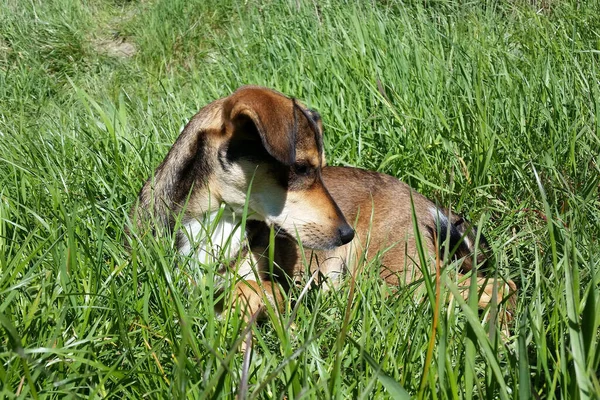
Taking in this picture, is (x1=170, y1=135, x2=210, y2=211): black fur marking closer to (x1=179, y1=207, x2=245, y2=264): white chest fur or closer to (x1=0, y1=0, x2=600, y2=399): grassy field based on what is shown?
(x1=179, y1=207, x2=245, y2=264): white chest fur

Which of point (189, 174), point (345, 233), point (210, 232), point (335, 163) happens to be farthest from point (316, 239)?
point (335, 163)

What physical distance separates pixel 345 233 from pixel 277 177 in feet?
1.31

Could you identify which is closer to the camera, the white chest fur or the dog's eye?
the white chest fur

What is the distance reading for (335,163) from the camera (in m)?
4.02

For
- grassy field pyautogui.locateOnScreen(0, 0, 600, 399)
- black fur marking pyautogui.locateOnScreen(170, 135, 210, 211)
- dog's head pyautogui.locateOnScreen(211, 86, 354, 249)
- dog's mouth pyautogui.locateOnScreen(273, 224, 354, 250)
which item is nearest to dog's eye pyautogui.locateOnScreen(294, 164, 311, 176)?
dog's head pyautogui.locateOnScreen(211, 86, 354, 249)

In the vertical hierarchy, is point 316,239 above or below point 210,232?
below

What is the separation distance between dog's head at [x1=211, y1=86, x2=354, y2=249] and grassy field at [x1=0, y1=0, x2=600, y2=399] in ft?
1.30

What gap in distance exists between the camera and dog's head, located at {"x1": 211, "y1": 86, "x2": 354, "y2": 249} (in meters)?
3.00

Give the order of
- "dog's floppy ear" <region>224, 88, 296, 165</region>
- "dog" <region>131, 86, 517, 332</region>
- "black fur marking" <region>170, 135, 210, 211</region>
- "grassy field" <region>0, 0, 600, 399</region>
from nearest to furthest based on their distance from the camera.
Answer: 1. "grassy field" <region>0, 0, 600, 399</region>
2. "dog's floppy ear" <region>224, 88, 296, 165</region>
3. "dog" <region>131, 86, 517, 332</region>
4. "black fur marking" <region>170, 135, 210, 211</region>

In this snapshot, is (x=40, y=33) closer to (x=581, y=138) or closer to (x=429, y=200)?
(x=429, y=200)

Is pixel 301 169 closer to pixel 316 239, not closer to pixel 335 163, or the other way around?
pixel 316 239

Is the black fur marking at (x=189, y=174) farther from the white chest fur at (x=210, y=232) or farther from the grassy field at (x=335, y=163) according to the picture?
the grassy field at (x=335, y=163)

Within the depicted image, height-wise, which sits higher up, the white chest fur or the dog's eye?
the dog's eye

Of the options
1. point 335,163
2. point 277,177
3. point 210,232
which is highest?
point 277,177
